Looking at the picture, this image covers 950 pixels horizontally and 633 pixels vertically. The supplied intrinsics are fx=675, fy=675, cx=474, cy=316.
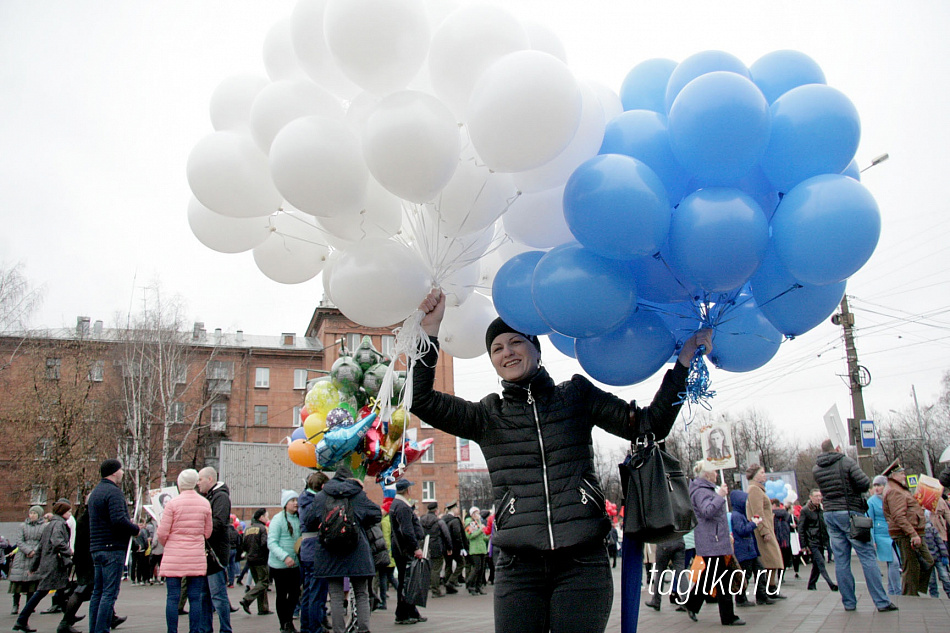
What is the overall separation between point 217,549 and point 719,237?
21.3 ft

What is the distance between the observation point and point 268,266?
3.81 metres

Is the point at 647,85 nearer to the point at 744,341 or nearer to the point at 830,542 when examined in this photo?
the point at 744,341

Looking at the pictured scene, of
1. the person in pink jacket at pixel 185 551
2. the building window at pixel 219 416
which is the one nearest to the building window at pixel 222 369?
the building window at pixel 219 416

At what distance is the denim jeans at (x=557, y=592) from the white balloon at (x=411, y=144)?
1.57m

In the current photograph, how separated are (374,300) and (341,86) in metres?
1.05

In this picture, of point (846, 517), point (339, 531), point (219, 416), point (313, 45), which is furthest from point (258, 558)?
point (219, 416)

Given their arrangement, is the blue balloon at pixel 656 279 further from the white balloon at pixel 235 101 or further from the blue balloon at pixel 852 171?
the white balloon at pixel 235 101

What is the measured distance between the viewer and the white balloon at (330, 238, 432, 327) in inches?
114

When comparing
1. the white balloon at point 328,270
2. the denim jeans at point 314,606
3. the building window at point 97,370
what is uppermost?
the building window at point 97,370

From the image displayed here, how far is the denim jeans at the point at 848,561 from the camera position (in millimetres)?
7195

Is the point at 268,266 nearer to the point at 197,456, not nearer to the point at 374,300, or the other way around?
the point at 374,300

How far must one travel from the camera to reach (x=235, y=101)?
3426 mm

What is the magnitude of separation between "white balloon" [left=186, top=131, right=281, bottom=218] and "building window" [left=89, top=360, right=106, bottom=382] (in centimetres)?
3239

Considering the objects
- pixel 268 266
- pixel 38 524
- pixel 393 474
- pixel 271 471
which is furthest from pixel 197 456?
pixel 268 266
